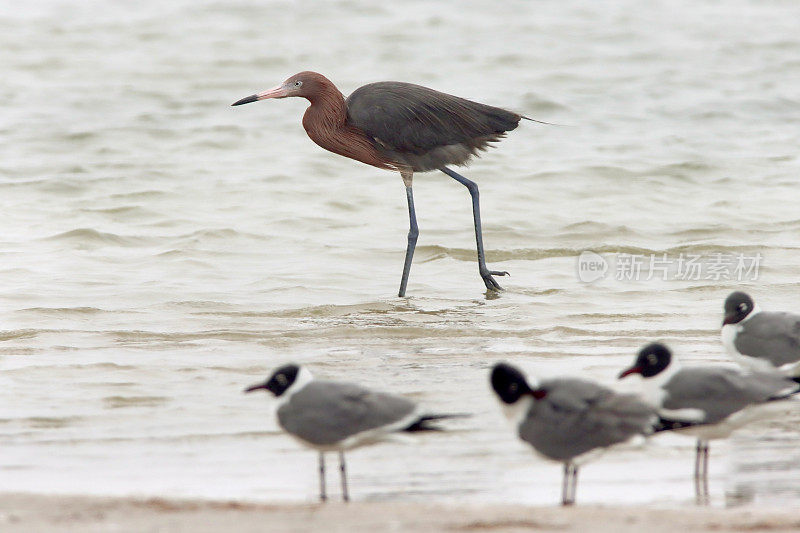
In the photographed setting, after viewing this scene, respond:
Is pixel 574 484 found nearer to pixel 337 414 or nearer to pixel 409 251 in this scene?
pixel 337 414

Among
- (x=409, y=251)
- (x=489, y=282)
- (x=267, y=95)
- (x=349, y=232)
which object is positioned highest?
(x=267, y=95)

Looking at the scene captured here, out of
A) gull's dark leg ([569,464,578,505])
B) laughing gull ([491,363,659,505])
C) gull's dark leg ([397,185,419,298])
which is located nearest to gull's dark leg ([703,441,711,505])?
laughing gull ([491,363,659,505])

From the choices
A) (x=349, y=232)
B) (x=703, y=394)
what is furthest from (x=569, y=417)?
(x=349, y=232)

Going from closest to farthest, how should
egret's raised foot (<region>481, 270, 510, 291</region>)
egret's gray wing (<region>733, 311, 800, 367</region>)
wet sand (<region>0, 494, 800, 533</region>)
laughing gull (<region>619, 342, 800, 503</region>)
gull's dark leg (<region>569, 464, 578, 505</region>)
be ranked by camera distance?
wet sand (<region>0, 494, 800, 533</region>)
gull's dark leg (<region>569, 464, 578, 505</region>)
laughing gull (<region>619, 342, 800, 503</region>)
egret's gray wing (<region>733, 311, 800, 367</region>)
egret's raised foot (<region>481, 270, 510, 291</region>)

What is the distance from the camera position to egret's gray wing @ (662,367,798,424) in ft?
14.9

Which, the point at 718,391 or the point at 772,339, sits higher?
the point at 718,391

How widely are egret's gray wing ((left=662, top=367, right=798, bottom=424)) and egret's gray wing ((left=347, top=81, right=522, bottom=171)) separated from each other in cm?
448

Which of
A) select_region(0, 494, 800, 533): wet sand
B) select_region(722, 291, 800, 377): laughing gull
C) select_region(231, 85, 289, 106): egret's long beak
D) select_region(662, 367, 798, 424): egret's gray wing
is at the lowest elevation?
select_region(722, 291, 800, 377): laughing gull

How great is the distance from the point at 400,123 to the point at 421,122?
0.53ft

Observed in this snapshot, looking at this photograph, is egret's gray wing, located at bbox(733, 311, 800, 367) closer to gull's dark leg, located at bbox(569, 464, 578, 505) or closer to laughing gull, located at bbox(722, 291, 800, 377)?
laughing gull, located at bbox(722, 291, 800, 377)

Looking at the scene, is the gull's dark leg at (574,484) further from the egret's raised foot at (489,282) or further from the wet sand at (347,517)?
the egret's raised foot at (489,282)

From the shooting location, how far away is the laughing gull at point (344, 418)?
431 cm

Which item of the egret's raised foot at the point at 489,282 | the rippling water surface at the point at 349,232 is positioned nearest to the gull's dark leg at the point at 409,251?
the rippling water surface at the point at 349,232

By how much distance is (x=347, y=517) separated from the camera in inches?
154
